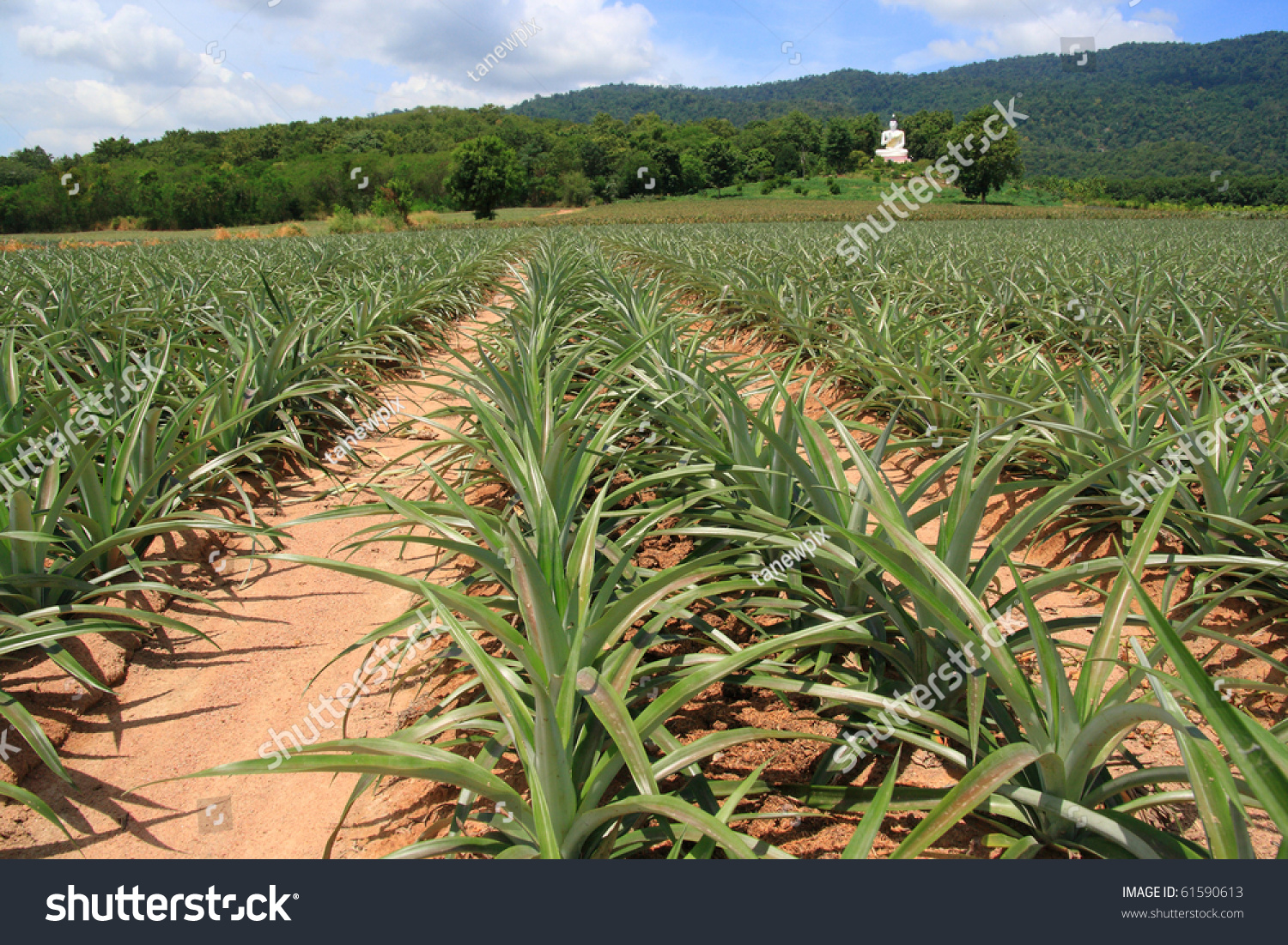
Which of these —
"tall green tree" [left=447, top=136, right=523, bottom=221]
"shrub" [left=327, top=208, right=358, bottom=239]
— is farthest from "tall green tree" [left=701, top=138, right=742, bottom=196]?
"shrub" [left=327, top=208, right=358, bottom=239]

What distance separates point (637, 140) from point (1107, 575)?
55.5 meters

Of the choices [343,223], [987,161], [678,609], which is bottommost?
[678,609]

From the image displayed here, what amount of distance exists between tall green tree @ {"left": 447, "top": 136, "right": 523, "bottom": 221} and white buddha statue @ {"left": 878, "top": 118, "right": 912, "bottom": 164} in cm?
2516

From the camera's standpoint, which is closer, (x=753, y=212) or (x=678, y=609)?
(x=678, y=609)

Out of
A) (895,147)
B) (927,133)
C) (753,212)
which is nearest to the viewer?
(753,212)

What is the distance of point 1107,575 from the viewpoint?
7.64ft

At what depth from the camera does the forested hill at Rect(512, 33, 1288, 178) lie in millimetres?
30062

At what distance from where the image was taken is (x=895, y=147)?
144ft

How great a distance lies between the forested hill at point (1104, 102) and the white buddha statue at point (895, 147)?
7541mm

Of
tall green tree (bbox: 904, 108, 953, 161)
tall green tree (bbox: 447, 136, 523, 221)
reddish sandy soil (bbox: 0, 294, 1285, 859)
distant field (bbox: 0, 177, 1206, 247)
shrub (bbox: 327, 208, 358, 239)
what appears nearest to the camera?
reddish sandy soil (bbox: 0, 294, 1285, 859)

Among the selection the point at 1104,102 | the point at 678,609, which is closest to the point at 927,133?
the point at 1104,102

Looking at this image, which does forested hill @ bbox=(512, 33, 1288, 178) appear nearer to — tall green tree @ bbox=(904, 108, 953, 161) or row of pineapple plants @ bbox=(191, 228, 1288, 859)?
tall green tree @ bbox=(904, 108, 953, 161)

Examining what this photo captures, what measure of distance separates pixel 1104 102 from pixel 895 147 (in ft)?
42.4

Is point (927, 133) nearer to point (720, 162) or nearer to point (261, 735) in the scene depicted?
point (720, 162)
